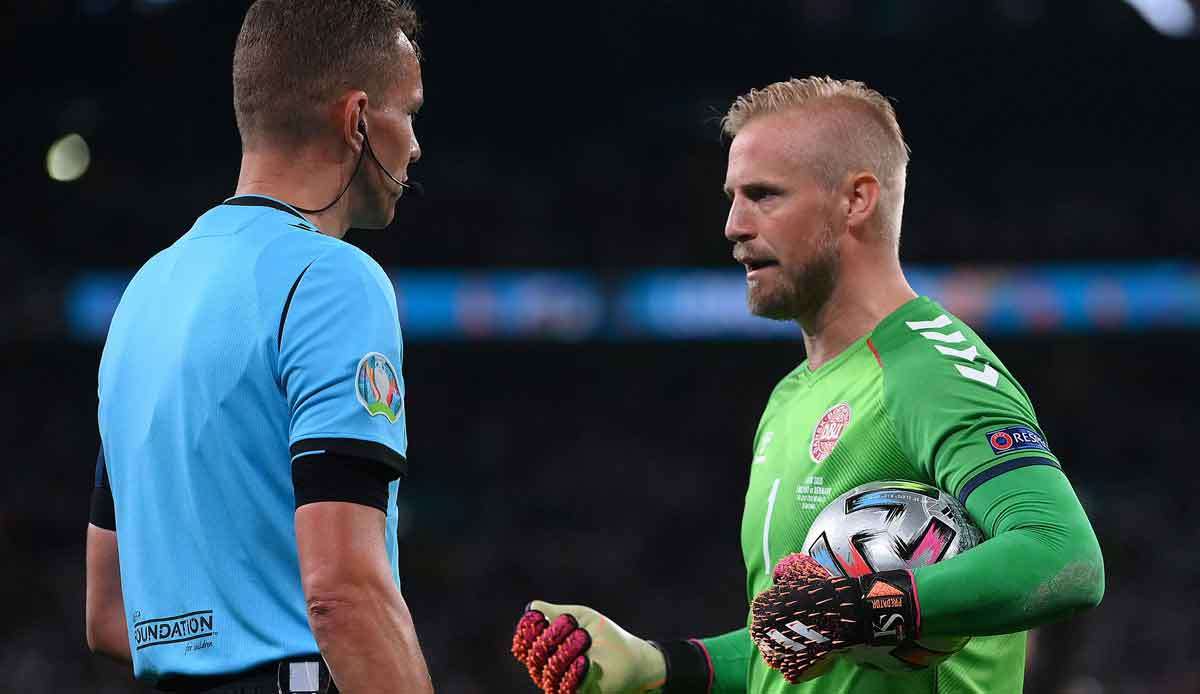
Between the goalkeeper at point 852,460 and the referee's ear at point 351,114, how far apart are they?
1063 mm

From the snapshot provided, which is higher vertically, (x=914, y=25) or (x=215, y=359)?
(x=914, y=25)

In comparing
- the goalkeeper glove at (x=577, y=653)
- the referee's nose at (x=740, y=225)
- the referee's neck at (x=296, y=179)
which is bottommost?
the goalkeeper glove at (x=577, y=653)

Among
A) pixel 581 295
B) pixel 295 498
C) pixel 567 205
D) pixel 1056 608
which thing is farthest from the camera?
pixel 567 205

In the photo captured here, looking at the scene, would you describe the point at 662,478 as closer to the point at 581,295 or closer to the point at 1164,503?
the point at 581,295

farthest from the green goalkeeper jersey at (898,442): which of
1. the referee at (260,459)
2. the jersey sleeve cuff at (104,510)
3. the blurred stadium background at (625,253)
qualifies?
the blurred stadium background at (625,253)

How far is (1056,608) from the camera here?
2.50m

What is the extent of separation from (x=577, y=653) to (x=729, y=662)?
0.51 metres

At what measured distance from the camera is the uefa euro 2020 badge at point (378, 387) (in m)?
A: 2.22

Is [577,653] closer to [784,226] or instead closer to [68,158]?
[784,226]

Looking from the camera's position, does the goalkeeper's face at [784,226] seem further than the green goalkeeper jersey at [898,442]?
Yes

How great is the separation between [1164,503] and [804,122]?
18416mm

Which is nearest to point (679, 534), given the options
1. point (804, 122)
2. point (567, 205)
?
point (567, 205)

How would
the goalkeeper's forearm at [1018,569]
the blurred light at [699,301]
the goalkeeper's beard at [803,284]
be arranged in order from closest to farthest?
1. the goalkeeper's forearm at [1018,569]
2. the goalkeeper's beard at [803,284]
3. the blurred light at [699,301]

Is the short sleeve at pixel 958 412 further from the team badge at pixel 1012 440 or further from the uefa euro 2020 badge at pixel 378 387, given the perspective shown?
the uefa euro 2020 badge at pixel 378 387
